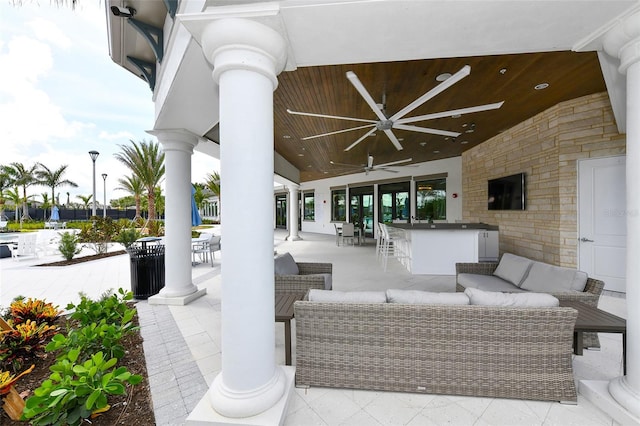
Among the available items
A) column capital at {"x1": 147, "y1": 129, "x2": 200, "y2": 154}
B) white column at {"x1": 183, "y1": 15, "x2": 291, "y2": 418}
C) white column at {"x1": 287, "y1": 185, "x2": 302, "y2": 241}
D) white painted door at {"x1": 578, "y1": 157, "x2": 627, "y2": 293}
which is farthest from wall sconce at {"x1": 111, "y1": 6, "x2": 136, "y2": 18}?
white column at {"x1": 287, "y1": 185, "x2": 302, "y2": 241}

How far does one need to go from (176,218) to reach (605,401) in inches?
187

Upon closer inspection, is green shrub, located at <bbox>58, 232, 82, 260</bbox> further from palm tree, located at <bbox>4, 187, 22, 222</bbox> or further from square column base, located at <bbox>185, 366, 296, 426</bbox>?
palm tree, located at <bbox>4, 187, 22, 222</bbox>

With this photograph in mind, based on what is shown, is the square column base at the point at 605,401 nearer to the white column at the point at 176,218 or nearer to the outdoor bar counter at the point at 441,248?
the outdoor bar counter at the point at 441,248

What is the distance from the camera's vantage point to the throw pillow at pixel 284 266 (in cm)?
343

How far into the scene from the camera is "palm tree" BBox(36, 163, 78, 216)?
19.8 m

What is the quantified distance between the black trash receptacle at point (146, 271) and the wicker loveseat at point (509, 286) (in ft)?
15.4

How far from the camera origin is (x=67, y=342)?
211 cm

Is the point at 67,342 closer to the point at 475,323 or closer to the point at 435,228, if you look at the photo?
the point at 475,323

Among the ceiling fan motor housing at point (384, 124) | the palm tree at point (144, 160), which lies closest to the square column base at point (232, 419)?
the ceiling fan motor housing at point (384, 124)

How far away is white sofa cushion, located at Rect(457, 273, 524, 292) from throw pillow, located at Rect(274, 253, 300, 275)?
7.55ft

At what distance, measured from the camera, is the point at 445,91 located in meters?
3.95

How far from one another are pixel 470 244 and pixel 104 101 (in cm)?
939

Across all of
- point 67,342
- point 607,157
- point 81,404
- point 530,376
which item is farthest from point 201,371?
point 607,157

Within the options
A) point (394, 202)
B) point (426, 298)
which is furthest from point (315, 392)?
point (394, 202)
